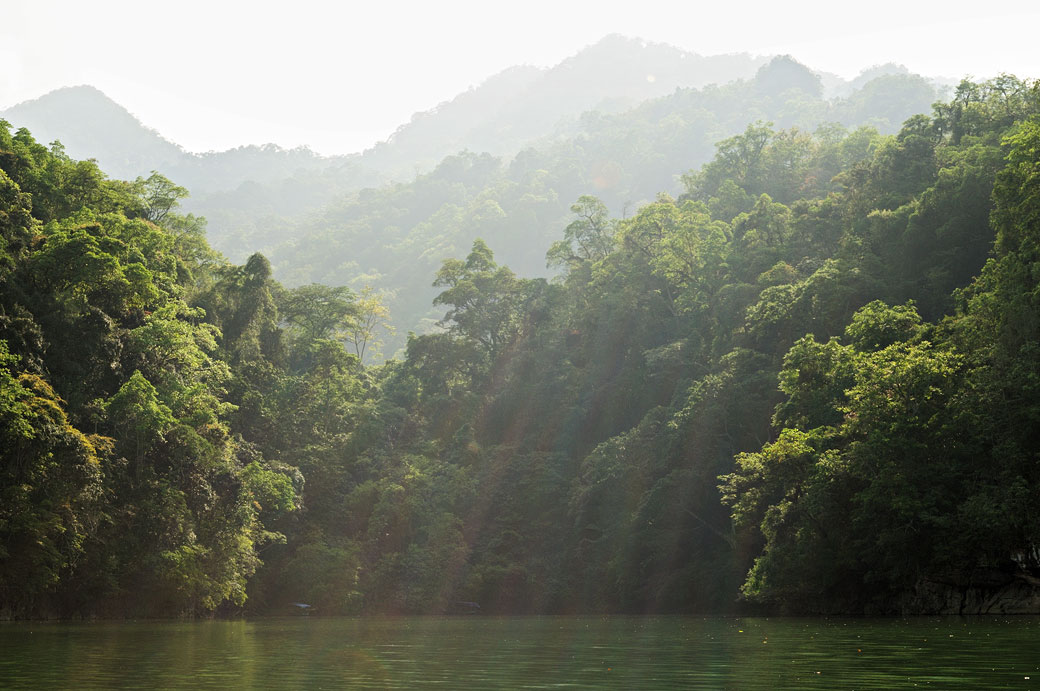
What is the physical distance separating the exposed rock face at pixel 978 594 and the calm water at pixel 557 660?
5.93 meters

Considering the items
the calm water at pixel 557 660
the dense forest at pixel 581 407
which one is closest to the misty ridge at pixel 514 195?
the dense forest at pixel 581 407

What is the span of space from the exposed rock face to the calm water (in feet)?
19.5

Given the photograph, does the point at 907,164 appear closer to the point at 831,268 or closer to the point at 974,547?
the point at 831,268

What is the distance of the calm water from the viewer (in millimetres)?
11109

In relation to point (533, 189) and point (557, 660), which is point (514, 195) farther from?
point (557, 660)

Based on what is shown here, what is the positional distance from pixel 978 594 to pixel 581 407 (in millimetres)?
33827

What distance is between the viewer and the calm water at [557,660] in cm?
1111

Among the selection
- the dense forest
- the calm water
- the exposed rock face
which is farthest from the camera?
the dense forest

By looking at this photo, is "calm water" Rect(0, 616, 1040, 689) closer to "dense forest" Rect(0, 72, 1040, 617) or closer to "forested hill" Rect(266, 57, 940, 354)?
"dense forest" Rect(0, 72, 1040, 617)

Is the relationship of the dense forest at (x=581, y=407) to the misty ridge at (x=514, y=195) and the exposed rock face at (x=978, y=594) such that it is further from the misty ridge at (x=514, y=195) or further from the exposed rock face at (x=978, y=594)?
the misty ridge at (x=514, y=195)

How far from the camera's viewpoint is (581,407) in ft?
200

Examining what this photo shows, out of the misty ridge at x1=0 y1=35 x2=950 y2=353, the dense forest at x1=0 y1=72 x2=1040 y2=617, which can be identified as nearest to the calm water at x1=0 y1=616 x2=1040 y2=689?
the dense forest at x1=0 y1=72 x2=1040 y2=617

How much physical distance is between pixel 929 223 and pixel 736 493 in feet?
46.8

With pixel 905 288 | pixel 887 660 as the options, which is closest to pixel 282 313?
pixel 905 288
